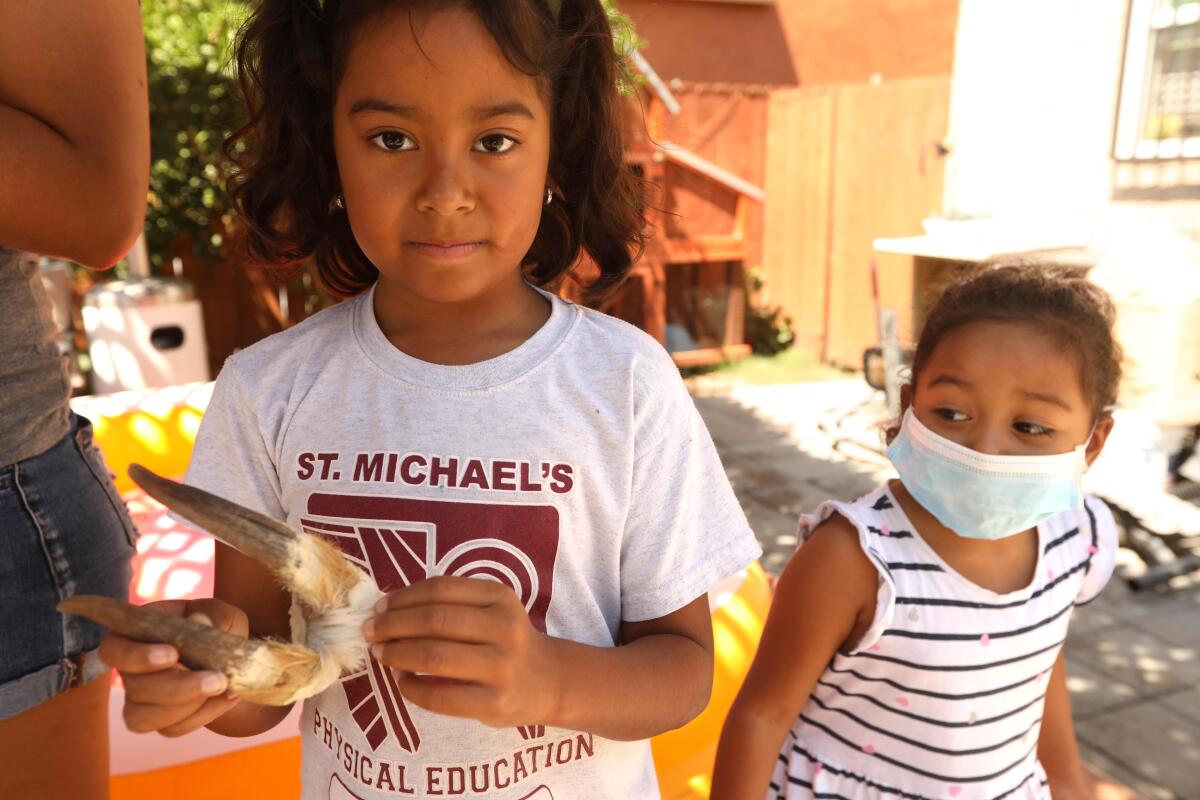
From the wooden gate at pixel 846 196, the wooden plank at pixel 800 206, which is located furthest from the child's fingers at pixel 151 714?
the wooden plank at pixel 800 206

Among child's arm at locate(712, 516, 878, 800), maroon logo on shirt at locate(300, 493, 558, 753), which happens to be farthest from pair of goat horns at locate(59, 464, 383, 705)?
child's arm at locate(712, 516, 878, 800)

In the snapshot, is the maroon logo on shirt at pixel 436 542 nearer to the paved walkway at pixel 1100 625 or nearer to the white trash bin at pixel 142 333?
the paved walkway at pixel 1100 625

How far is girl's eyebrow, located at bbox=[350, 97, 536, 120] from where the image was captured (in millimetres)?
1147

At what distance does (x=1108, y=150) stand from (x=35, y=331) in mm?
8069

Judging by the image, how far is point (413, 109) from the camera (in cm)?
115

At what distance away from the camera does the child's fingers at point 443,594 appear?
0.91 meters

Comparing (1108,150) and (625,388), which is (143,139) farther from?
(1108,150)

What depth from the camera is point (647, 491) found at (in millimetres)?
1229

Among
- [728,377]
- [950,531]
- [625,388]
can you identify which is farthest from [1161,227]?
[625,388]

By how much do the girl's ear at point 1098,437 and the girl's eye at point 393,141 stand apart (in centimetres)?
140

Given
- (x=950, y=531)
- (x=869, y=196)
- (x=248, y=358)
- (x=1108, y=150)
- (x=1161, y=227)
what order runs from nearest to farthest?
(x=248, y=358) < (x=950, y=531) < (x=1161, y=227) < (x=1108, y=150) < (x=869, y=196)

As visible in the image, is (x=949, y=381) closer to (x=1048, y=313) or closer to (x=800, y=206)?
(x=1048, y=313)

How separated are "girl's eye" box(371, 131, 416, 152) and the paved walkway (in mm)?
3566

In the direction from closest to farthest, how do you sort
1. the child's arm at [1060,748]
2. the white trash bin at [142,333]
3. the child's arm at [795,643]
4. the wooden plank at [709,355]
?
the child's arm at [795,643]
the child's arm at [1060,748]
the white trash bin at [142,333]
the wooden plank at [709,355]
